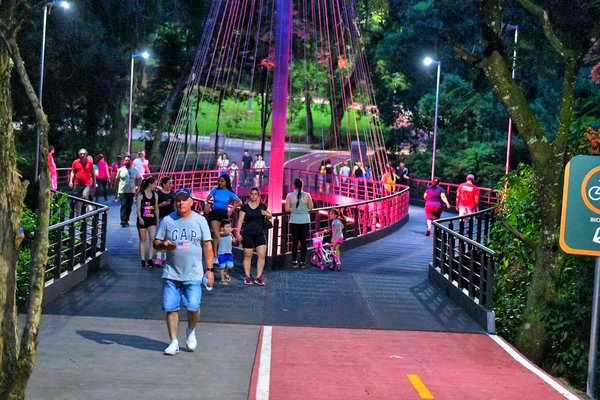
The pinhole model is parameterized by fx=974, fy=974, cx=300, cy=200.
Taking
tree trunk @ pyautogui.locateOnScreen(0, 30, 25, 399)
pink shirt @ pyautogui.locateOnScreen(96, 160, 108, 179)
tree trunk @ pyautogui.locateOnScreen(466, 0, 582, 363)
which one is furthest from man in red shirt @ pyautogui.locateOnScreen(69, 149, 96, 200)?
tree trunk @ pyautogui.locateOnScreen(0, 30, 25, 399)

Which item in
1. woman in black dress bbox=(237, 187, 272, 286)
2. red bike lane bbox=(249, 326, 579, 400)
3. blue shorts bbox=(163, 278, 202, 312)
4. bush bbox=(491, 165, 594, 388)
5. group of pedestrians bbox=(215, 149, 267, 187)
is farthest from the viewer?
group of pedestrians bbox=(215, 149, 267, 187)

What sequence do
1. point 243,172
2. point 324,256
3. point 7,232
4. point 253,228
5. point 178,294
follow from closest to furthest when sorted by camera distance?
point 7,232 → point 178,294 → point 253,228 → point 324,256 → point 243,172

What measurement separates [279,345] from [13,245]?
197 inches

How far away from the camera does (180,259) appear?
404 inches

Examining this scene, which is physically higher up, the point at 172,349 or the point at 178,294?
the point at 178,294

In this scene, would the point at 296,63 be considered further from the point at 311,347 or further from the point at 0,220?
the point at 0,220

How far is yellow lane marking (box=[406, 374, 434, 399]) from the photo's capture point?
9.14m

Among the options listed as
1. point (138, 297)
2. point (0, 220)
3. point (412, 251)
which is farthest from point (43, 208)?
point (412, 251)

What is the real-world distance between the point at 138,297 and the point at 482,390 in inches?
242

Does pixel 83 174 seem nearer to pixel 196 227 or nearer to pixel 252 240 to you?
pixel 252 240

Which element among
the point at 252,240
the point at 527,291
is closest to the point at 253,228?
the point at 252,240

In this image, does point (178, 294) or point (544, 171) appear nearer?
point (178, 294)

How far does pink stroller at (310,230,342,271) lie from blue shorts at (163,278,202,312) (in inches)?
312

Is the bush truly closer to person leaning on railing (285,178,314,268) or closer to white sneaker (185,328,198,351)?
person leaning on railing (285,178,314,268)
